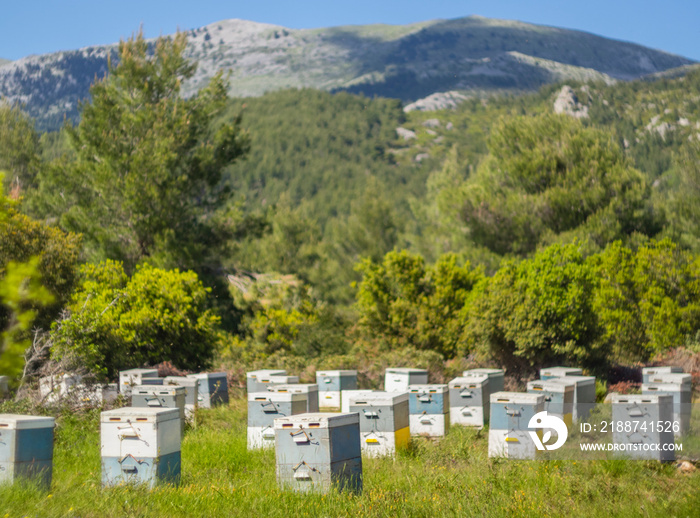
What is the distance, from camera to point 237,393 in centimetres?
1731

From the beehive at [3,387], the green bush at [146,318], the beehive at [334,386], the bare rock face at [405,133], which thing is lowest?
the beehive at [334,386]

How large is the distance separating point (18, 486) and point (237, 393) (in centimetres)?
1026

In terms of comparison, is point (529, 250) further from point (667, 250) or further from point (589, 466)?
point (589, 466)

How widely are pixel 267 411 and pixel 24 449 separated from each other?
12.9 ft

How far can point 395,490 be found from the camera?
25.6 feet

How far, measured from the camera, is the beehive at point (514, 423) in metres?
9.89

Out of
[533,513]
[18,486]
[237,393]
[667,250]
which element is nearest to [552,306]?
[667,250]

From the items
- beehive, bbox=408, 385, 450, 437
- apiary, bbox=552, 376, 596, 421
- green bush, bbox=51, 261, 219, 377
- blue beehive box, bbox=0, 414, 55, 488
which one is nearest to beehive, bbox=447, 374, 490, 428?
beehive, bbox=408, 385, 450, 437

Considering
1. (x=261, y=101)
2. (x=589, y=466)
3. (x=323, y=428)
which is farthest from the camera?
(x=261, y=101)

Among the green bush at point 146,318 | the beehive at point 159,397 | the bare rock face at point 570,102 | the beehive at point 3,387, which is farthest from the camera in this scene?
the bare rock face at point 570,102

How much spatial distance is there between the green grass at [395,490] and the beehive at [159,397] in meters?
1.17

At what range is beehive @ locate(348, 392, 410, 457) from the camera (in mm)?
10180

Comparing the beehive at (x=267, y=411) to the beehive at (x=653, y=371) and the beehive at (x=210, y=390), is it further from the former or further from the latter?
the beehive at (x=653, y=371)

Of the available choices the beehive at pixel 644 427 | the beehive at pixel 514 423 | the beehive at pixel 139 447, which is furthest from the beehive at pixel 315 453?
the beehive at pixel 644 427
